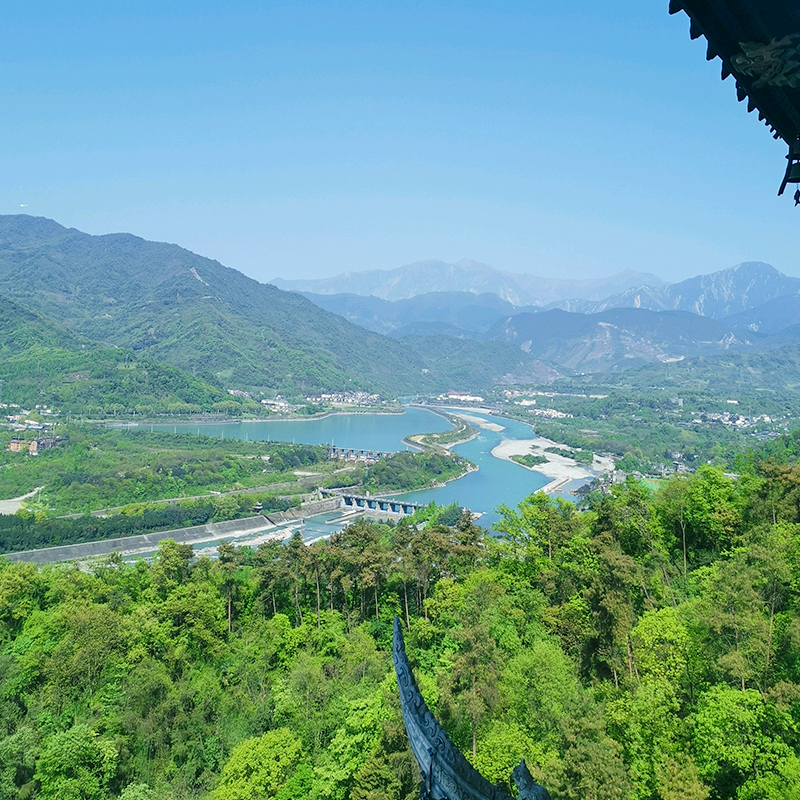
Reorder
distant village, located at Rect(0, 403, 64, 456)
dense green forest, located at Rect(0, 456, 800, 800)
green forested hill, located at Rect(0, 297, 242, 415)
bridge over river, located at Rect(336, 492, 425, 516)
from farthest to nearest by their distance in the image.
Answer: green forested hill, located at Rect(0, 297, 242, 415) → distant village, located at Rect(0, 403, 64, 456) → bridge over river, located at Rect(336, 492, 425, 516) → dense green forest, located at Rect(0, 456, 800, 800)

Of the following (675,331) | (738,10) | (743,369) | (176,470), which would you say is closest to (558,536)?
(738,10)

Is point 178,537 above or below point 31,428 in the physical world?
below

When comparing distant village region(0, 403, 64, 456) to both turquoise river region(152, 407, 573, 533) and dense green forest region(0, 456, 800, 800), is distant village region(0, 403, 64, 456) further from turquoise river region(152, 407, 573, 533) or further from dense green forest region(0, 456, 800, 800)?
dense green forest region(0, 456, 800, 800)

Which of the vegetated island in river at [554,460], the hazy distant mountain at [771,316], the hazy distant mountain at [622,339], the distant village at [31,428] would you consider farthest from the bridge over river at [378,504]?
the hazy distant mountain at [771,316]

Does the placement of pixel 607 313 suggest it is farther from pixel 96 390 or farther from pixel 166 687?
pixel 166 687

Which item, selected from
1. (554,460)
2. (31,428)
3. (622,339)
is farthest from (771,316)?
(31,428)

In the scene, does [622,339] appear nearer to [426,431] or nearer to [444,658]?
[426,431]

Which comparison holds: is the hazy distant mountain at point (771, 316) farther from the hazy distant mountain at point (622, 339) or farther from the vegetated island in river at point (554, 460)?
the vegetated island in river at point (554, 460)

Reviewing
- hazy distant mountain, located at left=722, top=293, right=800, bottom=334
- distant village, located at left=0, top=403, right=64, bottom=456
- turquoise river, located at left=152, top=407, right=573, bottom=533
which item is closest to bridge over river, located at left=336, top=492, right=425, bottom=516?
turquoise river, located at left=152, top=407, right=573, bottom=533
